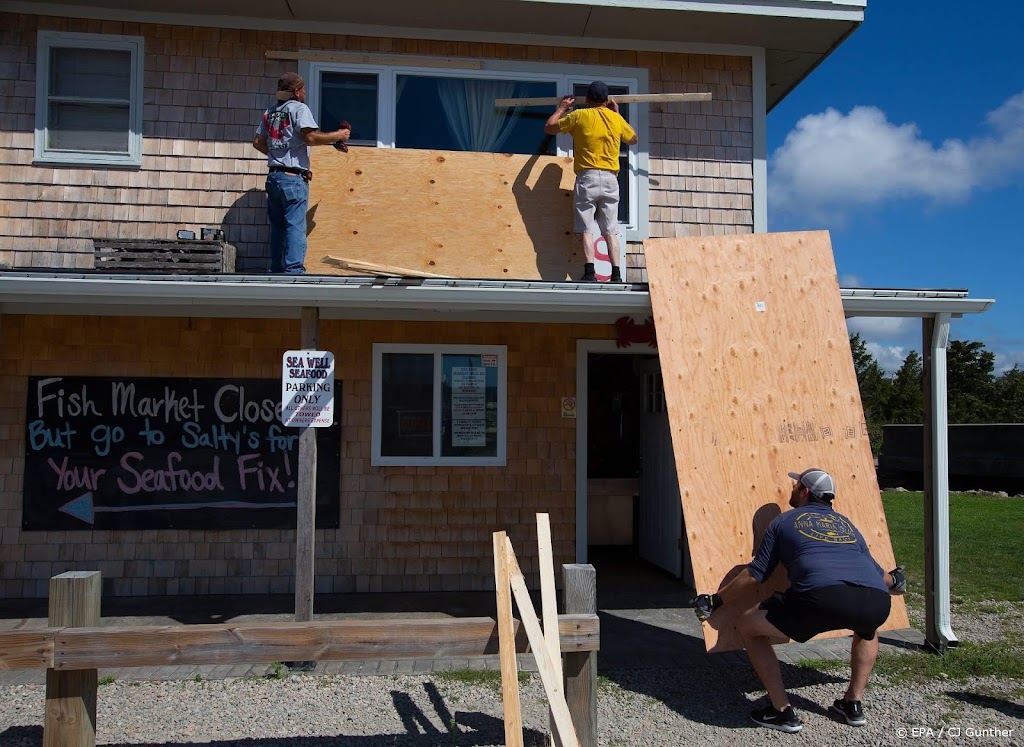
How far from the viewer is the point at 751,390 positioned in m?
5.80

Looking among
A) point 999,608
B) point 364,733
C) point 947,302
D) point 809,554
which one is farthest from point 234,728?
point 999,608

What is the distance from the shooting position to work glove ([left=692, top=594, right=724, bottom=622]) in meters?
5.00

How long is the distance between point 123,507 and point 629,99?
5.99m

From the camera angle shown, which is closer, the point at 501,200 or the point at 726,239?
the point at 726,239

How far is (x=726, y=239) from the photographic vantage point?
20.2 feet

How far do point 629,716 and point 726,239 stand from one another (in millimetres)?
3375

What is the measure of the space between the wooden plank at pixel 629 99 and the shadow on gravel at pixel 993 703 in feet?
17.6

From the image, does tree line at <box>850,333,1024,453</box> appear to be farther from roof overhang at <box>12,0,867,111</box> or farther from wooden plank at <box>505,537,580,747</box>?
wooden plank at <box>505,537,580,747</box>

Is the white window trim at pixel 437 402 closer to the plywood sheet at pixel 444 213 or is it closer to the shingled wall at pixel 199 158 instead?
the plywood sheet at pixel 444 213

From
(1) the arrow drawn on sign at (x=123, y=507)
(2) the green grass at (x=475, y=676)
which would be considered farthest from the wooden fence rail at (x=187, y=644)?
(1) the arrow drawn on sign at (x=123, y=507)

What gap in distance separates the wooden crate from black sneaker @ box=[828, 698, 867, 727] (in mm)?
5331

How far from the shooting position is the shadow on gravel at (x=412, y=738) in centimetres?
461

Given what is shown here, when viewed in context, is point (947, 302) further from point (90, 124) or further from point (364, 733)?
point (90, 124)

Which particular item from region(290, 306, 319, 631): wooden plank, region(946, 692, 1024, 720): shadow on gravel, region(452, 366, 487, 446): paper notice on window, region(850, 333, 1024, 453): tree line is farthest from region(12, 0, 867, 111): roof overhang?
region(850, 333, 1024, 453): tree line
